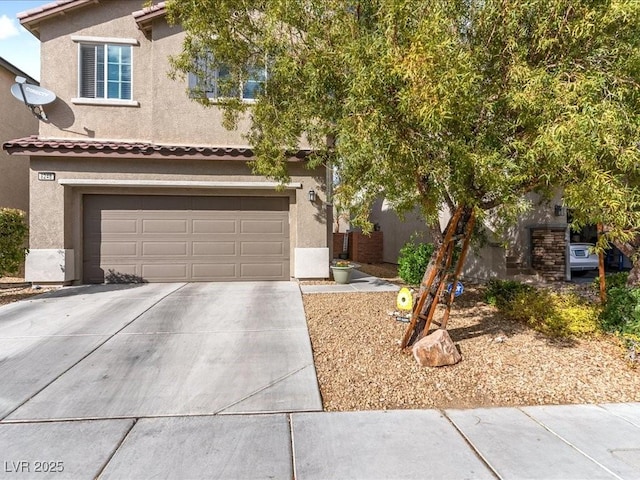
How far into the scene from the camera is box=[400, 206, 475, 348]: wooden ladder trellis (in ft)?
15.2

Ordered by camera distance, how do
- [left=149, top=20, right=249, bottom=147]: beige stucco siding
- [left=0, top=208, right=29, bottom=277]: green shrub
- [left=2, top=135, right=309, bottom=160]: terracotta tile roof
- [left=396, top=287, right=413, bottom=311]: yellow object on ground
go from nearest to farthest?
[left=396, top=287, right=413, bottom=311]: yellow object on ground → [left=0, top=208, right=29, bottom=277]: green shrub → [left=2, top=135, right=309, bottom=160]: terracotta tile roof → [left=149, top=20, right=249, bottom=147]: beige stucco siding

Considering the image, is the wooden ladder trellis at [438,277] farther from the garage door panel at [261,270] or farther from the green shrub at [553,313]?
the garage door panel at [261,270]

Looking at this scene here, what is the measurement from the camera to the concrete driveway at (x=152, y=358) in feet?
11.9

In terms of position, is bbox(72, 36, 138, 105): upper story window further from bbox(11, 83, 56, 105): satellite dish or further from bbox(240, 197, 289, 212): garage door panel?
bbox(240, 197, 289, 212): garage door panel

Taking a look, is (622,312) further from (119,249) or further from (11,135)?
(11,135)

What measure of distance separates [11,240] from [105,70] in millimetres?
5264

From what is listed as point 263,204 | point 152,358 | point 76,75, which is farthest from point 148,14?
point 152,358

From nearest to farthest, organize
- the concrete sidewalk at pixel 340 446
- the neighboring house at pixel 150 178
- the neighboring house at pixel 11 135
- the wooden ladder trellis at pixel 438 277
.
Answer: the concrete sidewalk at pixel 340 446 → the wooden ladder trellis at pixel 438 277 → the neighboring house at pixel 150 178 → the neighboring house at pixel 11 135

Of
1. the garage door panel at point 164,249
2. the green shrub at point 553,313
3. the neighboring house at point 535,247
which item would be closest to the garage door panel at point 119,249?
the garage door panel at point 164,249

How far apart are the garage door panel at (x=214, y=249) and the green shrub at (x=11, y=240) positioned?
3827 millimetres

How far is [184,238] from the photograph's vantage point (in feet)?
33.7

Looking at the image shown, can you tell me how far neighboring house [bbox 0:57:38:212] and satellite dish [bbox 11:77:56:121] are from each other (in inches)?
149

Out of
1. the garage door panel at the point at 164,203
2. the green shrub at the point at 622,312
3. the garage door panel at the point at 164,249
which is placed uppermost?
the garage door panel at the point at 164,203

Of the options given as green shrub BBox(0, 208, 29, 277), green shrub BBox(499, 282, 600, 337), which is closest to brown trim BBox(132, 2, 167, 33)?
green shrub BBox(0, 208, 29, 277)
